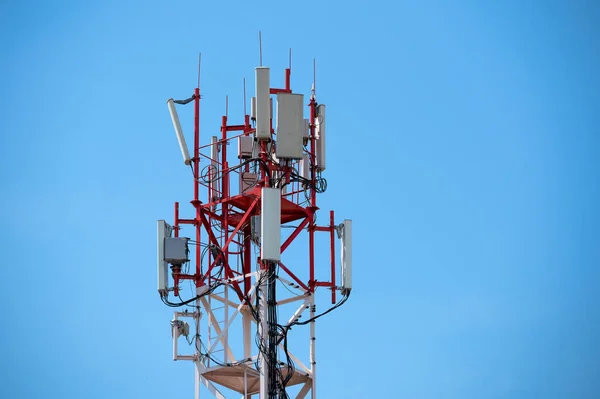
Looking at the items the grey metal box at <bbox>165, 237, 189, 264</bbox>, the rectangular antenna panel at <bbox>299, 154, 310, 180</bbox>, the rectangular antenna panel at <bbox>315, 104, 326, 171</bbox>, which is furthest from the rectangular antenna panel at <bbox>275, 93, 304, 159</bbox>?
the grey metal box at <bbox>165, 237, 189, 264</bbox>

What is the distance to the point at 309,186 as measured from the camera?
6819 cm

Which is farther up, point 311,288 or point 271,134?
point 271,134

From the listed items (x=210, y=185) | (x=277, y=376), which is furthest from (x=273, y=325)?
(x=210, y=185)

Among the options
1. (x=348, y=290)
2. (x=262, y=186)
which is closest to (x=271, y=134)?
(x=262, y=186)

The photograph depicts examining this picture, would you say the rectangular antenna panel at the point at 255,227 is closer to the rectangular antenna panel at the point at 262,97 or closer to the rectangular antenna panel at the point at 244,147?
the rectangular antenna panel at the point at 262,97

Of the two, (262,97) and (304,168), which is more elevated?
(262,97)

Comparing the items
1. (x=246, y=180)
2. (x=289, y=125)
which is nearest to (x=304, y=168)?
(x=246, y=180)

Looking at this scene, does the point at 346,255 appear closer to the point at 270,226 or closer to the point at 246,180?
the point at 270,226

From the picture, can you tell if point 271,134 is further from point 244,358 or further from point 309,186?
point 244,358

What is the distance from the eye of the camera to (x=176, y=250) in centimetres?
6688

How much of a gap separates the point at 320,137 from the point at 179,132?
5.10 metres

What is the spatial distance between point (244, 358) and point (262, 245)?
4.62m

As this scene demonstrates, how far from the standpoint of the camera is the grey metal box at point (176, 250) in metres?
66.8

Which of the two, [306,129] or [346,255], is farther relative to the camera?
[306,129]
